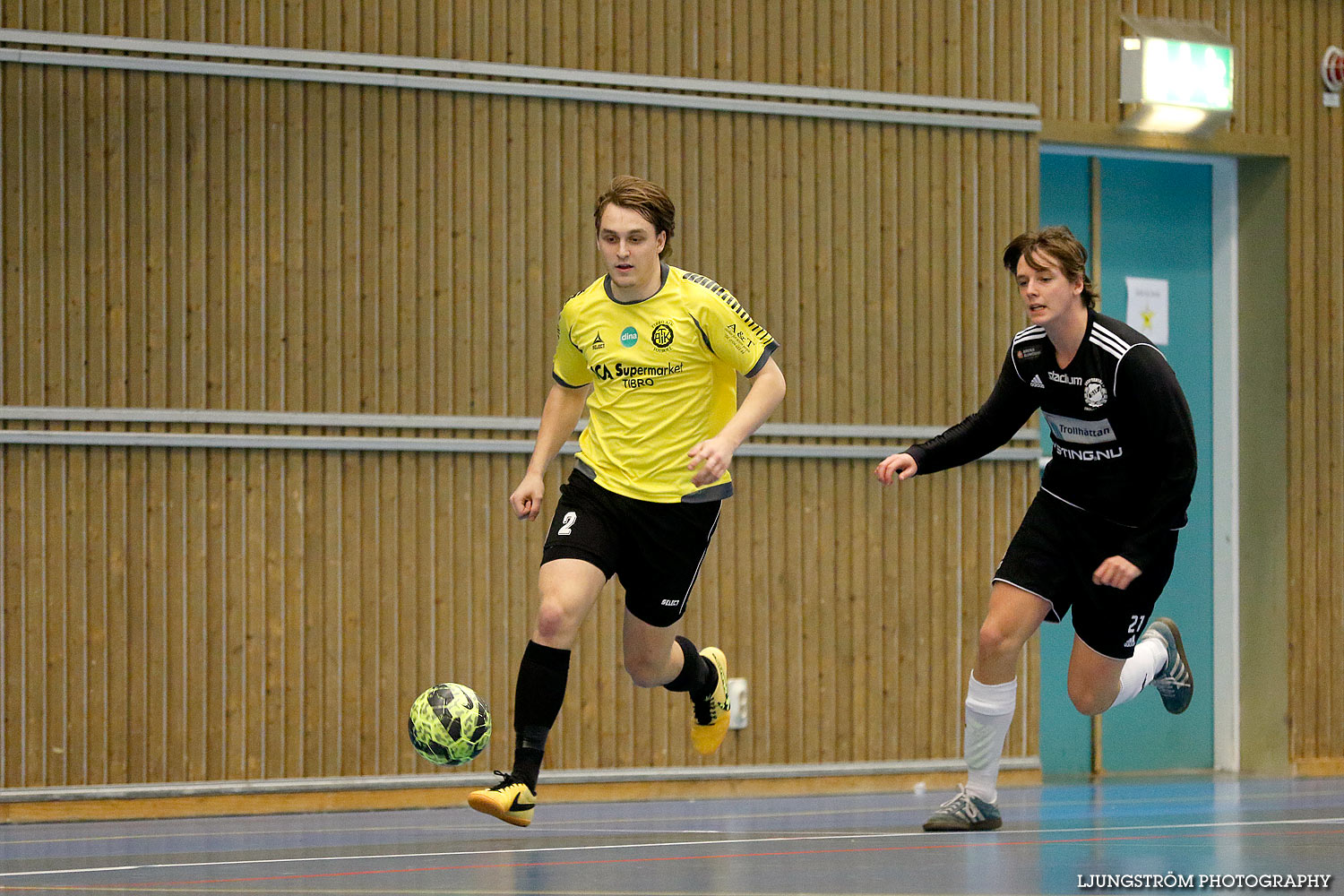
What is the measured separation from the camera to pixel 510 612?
8.16 meters

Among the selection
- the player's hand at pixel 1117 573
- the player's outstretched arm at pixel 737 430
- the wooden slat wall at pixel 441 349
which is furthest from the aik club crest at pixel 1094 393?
the wooden slat wall at pixel 441 349

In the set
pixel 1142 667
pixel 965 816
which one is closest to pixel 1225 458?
pixel 1142 667

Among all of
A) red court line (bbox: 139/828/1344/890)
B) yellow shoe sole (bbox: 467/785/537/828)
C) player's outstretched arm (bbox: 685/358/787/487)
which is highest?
player's outstretched arm (bbox: 685/358/787/487)

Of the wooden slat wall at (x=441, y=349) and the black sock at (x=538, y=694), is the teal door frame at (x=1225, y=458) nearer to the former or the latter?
the wooden slat wall at (x=441, y=349)

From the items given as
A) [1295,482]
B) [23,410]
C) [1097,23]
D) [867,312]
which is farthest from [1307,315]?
[23,410]

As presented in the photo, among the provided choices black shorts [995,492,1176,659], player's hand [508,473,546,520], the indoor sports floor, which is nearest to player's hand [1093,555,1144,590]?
black shorts [995,492,1176,659]

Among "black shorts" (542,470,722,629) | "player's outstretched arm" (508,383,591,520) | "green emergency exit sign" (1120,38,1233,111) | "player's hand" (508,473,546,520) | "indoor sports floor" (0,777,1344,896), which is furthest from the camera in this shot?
"green emergency exit sign" (1120,38,1233,111)

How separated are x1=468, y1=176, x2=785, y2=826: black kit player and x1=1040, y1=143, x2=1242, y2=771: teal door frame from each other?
4896 mm

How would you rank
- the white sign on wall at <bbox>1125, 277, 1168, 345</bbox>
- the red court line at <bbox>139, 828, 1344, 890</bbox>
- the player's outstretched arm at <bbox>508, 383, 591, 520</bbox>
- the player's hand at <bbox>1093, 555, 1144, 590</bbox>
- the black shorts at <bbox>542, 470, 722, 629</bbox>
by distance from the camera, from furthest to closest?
the white sign on wall at <bbox>1125, 277, 1168, 345</bbox>, the player's outstretched arm at <bbox>508, 383, 591, 520</bbox>, the black shorts at <bbox>542, 470, 722, 629</bbox>, the player's hand at <bbox>1093, 555, 1144, 590</bbox>, the red court line at <bbox>139, 828, 1344, 890</bbox>

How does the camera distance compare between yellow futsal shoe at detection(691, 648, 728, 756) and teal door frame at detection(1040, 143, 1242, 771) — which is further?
teal door frame at detection(1040, 143, 1242, 771)

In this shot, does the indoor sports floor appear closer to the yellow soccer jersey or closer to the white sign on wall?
the yellow soccer jersey

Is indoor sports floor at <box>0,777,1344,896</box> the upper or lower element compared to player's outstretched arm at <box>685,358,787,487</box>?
lower

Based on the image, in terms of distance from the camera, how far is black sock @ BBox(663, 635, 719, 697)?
20.2ft

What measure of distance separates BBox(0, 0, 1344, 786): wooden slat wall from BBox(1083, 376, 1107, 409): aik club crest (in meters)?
3.30
